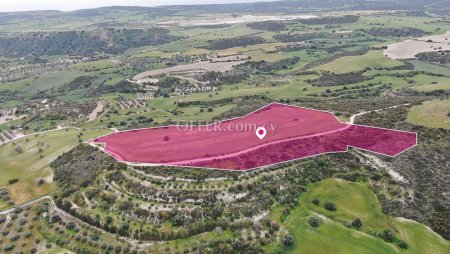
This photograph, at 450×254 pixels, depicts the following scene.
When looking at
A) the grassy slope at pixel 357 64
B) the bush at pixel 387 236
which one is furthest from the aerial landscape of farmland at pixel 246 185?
the grassy slope at pixel 357 64

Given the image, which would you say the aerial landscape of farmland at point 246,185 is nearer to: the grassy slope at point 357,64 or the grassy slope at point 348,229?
the grassy slope at point 348,229

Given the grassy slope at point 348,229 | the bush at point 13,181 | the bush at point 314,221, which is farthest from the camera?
the bush at point 13,181

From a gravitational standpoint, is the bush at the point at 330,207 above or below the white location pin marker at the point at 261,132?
below

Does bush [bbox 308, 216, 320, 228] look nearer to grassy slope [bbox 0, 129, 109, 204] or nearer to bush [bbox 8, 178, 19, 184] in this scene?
grassy slope [bbox 0, 129, 109, 204]

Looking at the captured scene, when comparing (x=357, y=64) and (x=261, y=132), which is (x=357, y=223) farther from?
(x=357, y=64)

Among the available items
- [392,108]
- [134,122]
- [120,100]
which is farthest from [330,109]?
[120,100]

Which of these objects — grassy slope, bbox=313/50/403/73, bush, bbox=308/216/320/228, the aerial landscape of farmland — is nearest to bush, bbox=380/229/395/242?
the aerial landscape of farmland

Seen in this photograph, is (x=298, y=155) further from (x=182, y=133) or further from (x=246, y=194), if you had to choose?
(x=182, y=133)
